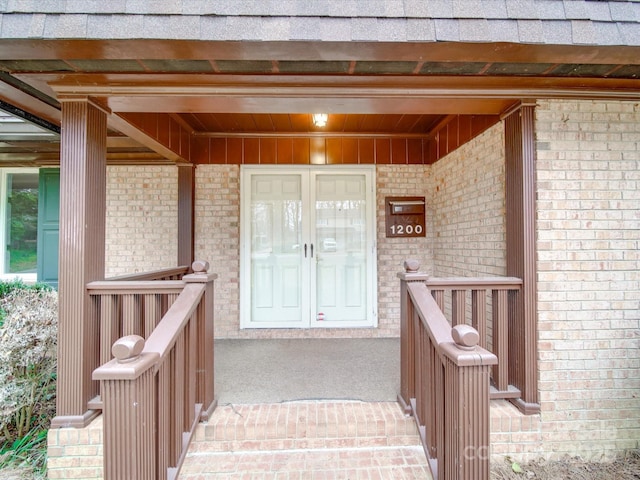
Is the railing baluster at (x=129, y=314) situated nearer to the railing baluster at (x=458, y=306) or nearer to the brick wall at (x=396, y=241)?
the railing baluster at (x=458, y=306)

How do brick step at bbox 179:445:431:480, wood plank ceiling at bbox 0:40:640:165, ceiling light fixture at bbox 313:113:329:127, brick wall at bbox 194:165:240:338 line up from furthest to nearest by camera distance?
1. brick wall at bbox 194:165:240:338
2. ceiling light fixture at bbox 313:113:329:127
3. brick step at bbox 179:445:431:480
4. wood plank ceiling at bbox 0:40:640:165

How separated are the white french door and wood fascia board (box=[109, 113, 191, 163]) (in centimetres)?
92

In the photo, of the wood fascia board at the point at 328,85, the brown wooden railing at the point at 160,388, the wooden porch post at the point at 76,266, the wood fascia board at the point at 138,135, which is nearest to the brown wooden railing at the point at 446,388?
the wood fascia board at the point at 328,85

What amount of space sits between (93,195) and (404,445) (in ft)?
8.56

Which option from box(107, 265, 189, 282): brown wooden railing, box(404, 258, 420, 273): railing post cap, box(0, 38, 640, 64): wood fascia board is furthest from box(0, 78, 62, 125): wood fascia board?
box(404, 258, 420, 273): railing post cap

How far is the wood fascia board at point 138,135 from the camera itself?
Result: 2441 mm

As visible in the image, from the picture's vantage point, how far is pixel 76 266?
2062 mm

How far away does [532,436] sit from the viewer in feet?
7.07

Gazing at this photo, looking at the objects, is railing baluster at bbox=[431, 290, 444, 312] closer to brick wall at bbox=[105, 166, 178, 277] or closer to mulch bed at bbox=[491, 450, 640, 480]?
mulch bed at bbox=[491, 450, 640, 480]

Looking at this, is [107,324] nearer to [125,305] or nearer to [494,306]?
[125,305]

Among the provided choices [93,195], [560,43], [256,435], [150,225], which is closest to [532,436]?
[256,435]

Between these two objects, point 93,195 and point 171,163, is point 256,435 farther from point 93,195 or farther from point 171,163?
point 171,163

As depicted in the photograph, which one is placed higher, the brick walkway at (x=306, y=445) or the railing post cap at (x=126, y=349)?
Result: the railing post cap at (x=126, y=349)

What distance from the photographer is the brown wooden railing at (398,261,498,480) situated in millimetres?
1394
